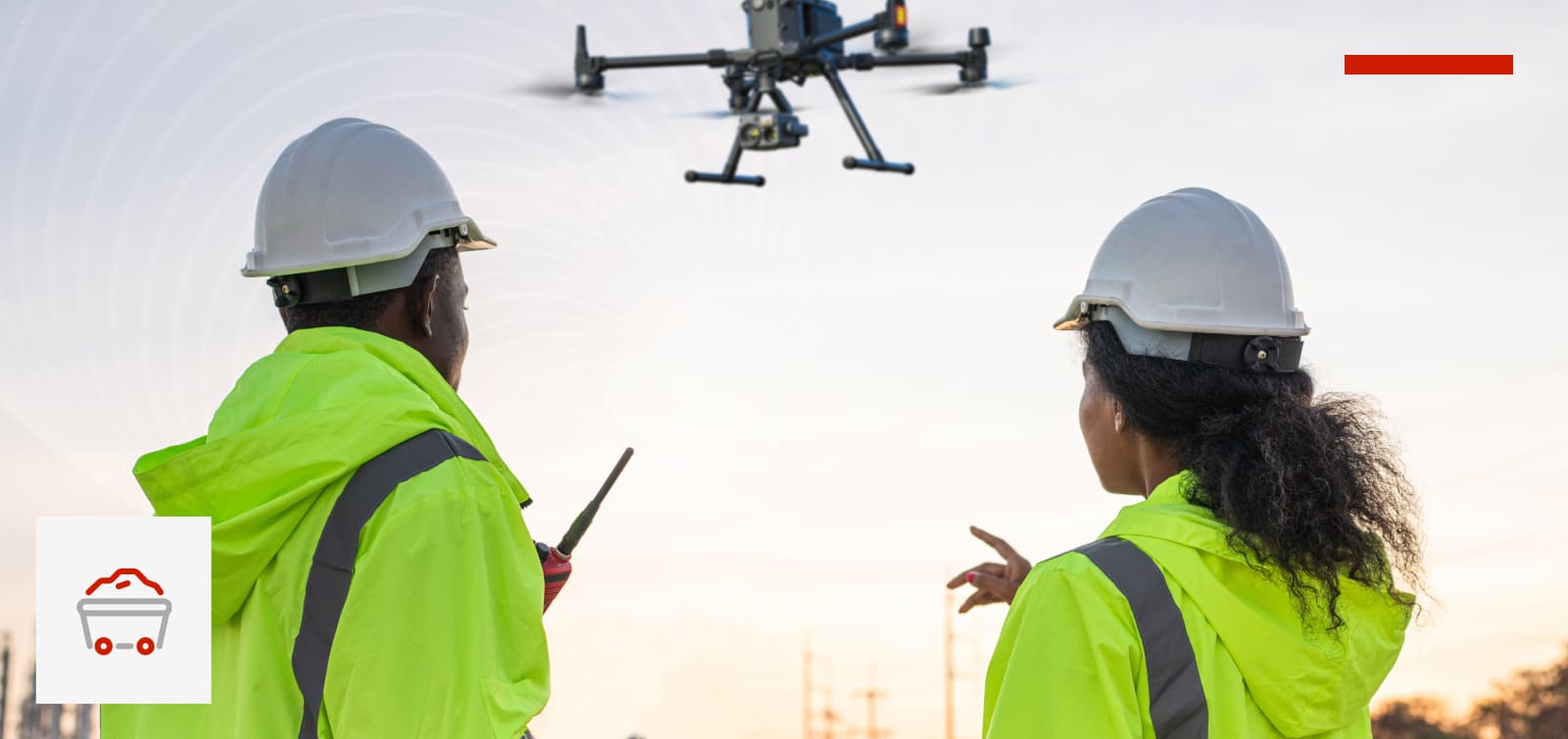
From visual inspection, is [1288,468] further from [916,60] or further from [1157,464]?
[916,60]

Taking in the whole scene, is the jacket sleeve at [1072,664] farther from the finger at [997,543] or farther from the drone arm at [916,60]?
the drone arm at [916,60]

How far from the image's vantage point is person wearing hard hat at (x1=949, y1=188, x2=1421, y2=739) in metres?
2.73

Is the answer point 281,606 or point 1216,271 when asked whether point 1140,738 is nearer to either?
point 1216,271

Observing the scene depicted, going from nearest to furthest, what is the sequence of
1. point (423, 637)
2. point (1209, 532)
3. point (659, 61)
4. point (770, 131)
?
point (423, 637), point (1209, 532), point (770, 131), point (659, 61)

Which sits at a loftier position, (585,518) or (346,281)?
(346,281)

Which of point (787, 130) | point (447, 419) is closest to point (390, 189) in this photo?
point (447, 419)

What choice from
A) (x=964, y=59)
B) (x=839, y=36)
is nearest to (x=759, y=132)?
(x=839, y=36)

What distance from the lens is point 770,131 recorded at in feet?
61.1

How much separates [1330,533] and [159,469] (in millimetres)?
1835

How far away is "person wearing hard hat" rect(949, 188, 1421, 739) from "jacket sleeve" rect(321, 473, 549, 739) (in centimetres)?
80

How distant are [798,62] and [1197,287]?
16.3 m

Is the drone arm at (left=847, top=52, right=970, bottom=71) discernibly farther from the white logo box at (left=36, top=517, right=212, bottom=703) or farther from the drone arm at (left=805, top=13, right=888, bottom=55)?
the white logo box at (left=36, top=517, right=212, bottom=703)

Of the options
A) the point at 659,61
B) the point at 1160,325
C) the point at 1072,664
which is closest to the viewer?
the point at 1072,664

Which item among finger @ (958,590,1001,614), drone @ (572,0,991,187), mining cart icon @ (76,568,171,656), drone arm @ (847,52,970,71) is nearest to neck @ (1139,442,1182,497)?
finger @ (958,590,1001,614)
